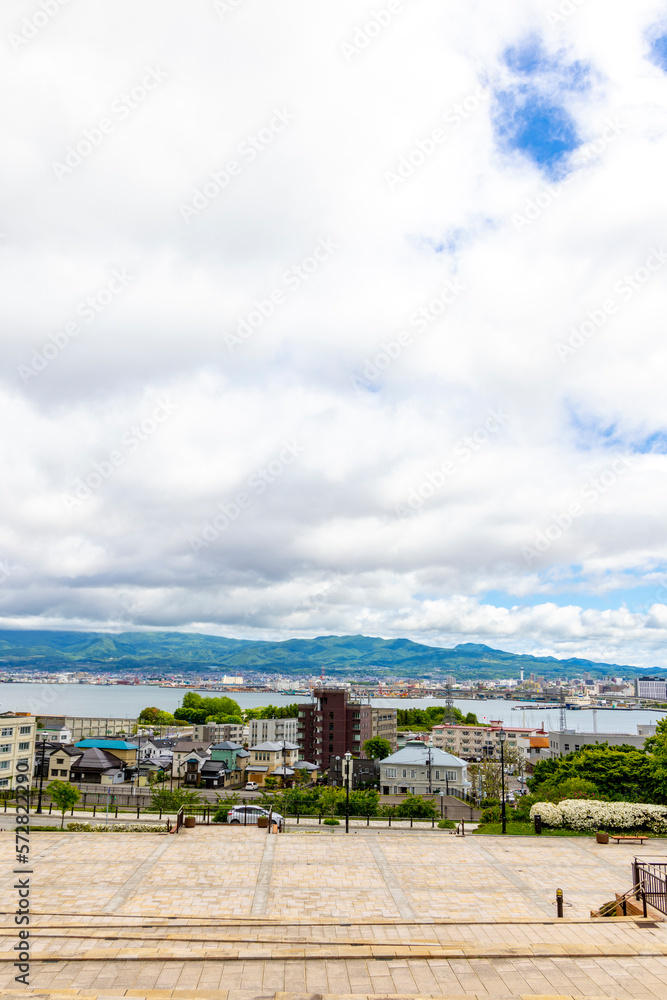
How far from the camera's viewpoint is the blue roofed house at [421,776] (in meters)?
54.7

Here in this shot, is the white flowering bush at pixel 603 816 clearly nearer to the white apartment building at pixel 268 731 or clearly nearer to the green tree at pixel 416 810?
the green tree at pixel 416 810

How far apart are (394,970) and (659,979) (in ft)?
15.2

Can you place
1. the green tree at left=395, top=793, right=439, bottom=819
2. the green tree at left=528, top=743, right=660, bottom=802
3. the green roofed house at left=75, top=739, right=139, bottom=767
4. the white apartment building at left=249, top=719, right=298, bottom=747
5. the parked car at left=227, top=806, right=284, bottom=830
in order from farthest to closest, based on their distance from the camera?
the white apartment building at left=249, top=719, right=298, bottom=747
the green roofed house at left=75, top=739, right=139, bottom=767
the green tree at left=528, top=743, right=660, bottom=802
the green tree at left=395, top=793, right=439, bottom=819
the parked car at left=227, top=806, right=284, bottom=830

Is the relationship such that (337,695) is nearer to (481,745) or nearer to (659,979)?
(481,745)

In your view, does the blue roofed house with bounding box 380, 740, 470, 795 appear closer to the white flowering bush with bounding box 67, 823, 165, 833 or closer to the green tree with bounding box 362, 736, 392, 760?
the green tree with bounding box 362, 736, 392, 760

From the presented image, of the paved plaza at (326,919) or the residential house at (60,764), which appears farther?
the residential house at (60,764)

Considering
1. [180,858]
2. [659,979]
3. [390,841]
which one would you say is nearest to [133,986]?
[659,979]

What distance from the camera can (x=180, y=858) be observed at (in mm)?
20500

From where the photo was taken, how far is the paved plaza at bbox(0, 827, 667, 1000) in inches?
435

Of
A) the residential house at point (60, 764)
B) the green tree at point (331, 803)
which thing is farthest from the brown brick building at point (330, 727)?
the green tree at point (331, 803)

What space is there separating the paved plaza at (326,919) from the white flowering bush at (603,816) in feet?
4.37

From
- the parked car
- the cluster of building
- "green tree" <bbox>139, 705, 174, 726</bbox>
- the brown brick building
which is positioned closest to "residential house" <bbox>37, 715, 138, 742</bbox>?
the cluster of building

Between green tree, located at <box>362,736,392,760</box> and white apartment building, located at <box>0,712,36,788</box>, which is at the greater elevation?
white apartment building, located at <box>0,712,36,788</box>

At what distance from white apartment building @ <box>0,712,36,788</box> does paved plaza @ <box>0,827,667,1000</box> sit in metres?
42.7
